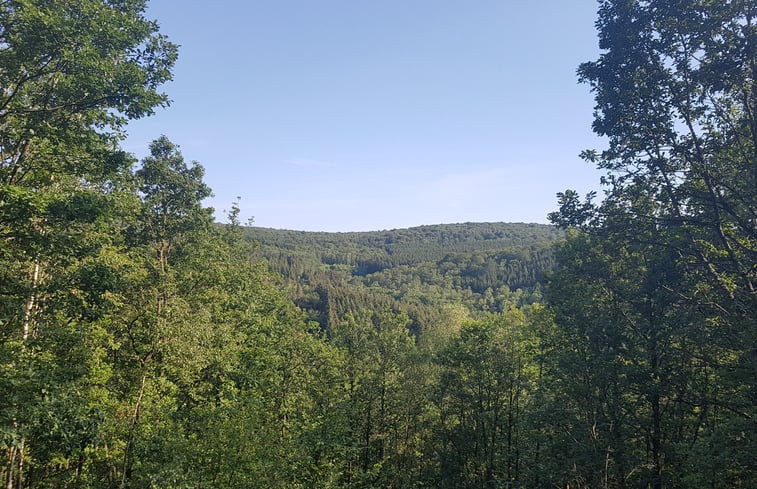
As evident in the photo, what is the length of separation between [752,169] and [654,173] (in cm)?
201

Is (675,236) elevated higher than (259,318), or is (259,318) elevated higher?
(675,236)

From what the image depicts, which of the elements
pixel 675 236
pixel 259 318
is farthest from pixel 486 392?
pixel 675 236

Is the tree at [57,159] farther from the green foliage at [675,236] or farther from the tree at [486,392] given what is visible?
the tree at [486,392]

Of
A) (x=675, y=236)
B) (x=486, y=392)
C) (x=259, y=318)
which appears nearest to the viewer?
(x=675, y=236)

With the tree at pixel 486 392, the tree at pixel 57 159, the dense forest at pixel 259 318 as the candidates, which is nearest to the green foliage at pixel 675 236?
the dense forest at pixel 259 318

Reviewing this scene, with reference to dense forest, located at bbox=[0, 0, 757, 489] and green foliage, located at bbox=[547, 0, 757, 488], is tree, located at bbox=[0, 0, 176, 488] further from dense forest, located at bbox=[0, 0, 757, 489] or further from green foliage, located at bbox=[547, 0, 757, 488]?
green foliage, located at bbox=[547, 0, 757, 488]

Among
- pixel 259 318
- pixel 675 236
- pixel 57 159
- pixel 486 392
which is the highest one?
pixel 57 159

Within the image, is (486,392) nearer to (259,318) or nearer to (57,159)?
(259,318)

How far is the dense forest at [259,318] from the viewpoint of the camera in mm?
9586

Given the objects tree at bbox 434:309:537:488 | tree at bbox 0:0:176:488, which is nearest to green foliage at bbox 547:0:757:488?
tree at bbox 434:309:537:488

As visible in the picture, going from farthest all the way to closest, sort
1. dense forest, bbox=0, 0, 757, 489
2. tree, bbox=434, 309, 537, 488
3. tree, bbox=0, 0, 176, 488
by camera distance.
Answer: tree, bbox=434, 309, 537, 488, dense forest, bbox=0, 0, 757, 489, tree, bbox=0, 0, 176, 488

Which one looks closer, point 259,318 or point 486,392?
point 259,318

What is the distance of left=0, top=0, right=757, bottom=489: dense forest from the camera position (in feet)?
31.4

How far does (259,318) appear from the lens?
24.2 metres
